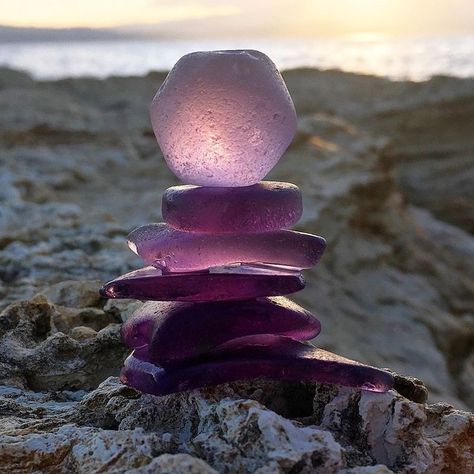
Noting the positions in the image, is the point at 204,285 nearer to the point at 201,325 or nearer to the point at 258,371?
the point at 201,325

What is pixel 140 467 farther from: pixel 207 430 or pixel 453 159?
pixel 453 159

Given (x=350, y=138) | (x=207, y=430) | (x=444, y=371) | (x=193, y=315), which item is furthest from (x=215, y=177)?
(x=350, y=138)

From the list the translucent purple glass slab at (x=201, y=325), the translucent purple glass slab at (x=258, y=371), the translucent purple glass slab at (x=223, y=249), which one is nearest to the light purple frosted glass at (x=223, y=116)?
the translucent purple glass slab at (x=223, y=249)

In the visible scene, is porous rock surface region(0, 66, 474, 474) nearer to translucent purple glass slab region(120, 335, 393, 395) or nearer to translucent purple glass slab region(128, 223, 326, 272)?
translucent purple glass slab region(120, 335, 393, 395)

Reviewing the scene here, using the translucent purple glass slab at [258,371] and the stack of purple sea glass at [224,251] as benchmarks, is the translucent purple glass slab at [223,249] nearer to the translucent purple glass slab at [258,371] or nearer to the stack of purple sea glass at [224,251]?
the stack of purple sea glass at [224,251]

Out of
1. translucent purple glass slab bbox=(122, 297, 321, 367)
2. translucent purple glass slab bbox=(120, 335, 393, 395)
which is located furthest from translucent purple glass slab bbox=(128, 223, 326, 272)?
translucent purple glass slab bbox=(120, 335, 393, 395)

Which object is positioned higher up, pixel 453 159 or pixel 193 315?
pixel 193 315

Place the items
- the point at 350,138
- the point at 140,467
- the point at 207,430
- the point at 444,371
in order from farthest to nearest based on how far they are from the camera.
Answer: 1. the point at 350,138
2. the point at 444,371
3. the point at 207,430
4. the point at 140,467
